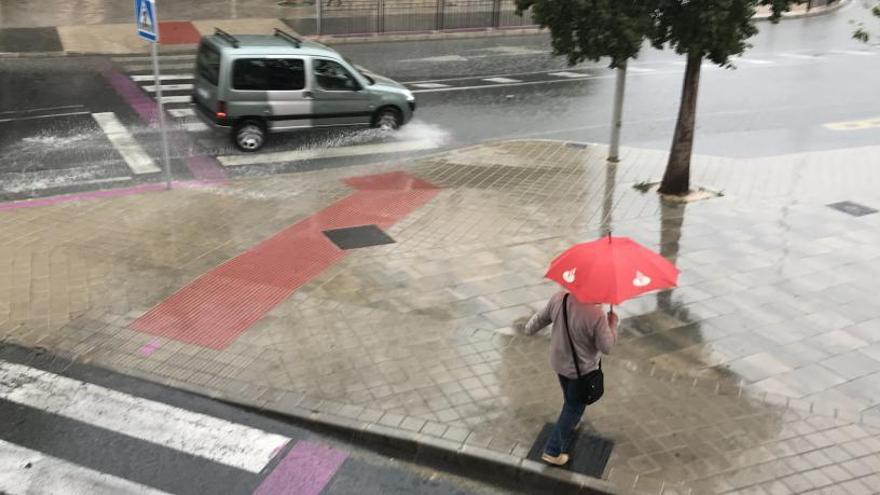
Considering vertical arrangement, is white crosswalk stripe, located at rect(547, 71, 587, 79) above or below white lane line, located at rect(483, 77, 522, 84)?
above

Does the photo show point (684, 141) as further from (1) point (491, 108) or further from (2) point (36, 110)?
(2) point (36, 110)

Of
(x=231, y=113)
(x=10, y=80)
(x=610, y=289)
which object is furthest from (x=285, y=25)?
(x=610, y=289)

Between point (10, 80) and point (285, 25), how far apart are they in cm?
1091

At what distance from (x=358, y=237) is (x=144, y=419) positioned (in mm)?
4134

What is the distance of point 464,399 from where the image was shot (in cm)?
628

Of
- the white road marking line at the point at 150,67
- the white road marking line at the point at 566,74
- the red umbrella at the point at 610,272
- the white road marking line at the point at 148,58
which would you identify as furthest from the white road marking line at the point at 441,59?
the red umbrella at the point at 610,272

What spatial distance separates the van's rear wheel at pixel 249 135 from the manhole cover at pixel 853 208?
937cm

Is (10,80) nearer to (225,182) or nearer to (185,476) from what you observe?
(225,182)

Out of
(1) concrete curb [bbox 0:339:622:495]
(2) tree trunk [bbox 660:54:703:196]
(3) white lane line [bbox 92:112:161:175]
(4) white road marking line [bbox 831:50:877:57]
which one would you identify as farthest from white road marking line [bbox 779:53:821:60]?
(1) concrete curb [bbox 0:339:622:495]

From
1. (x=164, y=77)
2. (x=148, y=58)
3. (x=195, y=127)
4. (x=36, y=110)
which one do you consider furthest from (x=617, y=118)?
(x=148, y=58)

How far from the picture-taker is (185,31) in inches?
987

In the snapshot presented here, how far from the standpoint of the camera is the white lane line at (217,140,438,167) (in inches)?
516

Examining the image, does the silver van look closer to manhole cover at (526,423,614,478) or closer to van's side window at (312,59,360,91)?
van's side window at (312,59,360,91)

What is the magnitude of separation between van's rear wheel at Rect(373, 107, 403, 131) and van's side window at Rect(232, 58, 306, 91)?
66.2 inches
